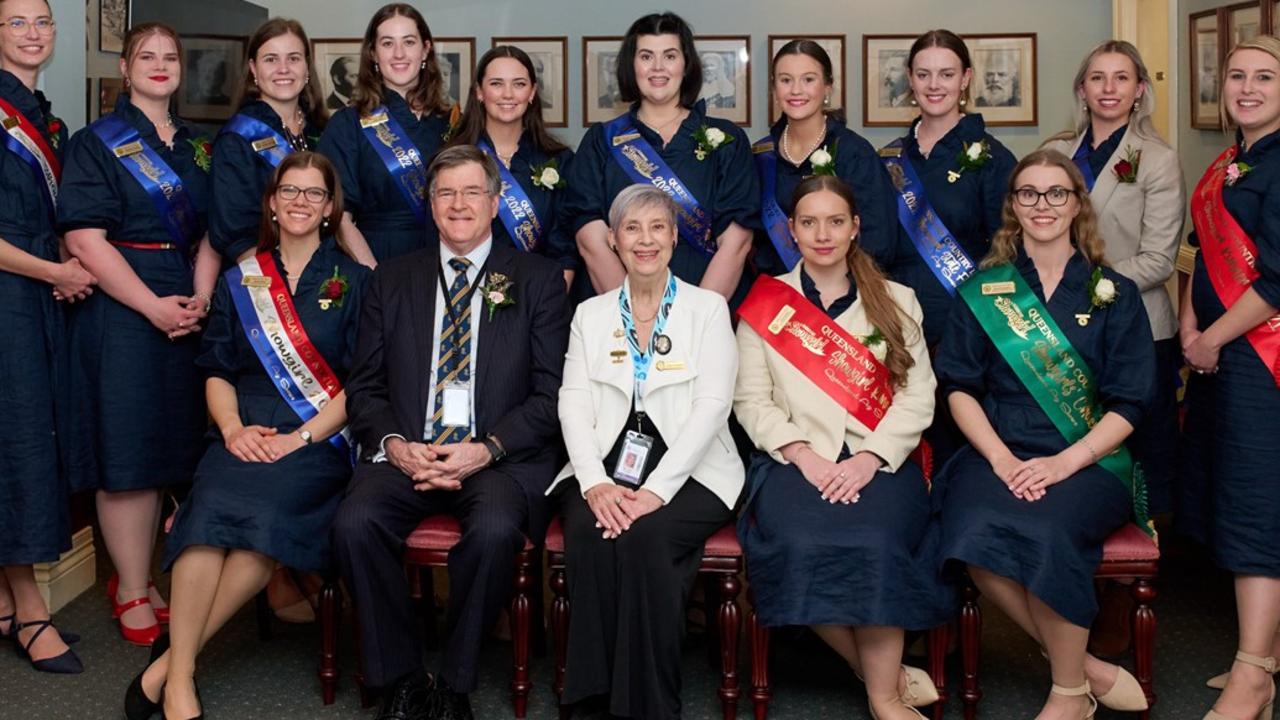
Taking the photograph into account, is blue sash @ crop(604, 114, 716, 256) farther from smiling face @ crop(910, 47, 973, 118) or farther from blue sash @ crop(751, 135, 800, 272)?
smiling face @ crop(910, 47, 973, 118)

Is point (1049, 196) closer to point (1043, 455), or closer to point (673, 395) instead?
point (1043, 455)

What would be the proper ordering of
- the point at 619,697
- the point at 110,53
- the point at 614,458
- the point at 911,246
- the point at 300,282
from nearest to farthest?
the point at 619,697
the point at 614,458
the point at 300,282
the point at 911,246
the point at 110,53

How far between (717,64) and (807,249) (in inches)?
124

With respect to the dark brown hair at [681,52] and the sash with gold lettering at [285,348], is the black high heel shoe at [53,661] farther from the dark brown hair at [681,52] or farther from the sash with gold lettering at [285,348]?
the dark brown hair at [681,52]

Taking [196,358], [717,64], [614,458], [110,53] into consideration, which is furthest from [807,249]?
[717,64]

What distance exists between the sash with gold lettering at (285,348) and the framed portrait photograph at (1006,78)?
12.4 ft

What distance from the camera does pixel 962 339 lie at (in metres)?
3.23

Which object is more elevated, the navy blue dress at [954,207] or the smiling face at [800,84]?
the smiling face at [800,84]

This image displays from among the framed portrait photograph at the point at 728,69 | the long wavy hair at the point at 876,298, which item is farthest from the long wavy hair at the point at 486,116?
the framed portrait photograph at the point at 728,69

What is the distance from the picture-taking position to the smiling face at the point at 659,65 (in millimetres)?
3648

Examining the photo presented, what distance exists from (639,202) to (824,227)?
44 cm

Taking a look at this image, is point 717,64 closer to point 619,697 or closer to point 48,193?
point 48,193

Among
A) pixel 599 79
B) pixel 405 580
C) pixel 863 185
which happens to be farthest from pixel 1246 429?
pixel 599 79

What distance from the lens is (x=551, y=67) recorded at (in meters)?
6.26
